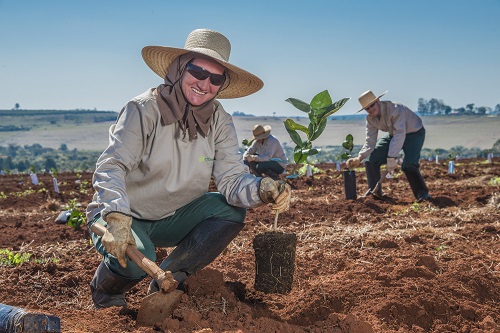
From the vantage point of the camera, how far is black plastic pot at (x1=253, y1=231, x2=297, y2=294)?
2.91 m

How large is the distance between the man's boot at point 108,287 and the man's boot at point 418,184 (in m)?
4.77

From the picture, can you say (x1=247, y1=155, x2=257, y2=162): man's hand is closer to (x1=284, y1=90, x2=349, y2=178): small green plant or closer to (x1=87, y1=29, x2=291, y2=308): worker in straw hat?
(x1=284, y1=90, x2=349, y2=178): small green plant

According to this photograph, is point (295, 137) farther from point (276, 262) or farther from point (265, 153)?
point (265, 153)

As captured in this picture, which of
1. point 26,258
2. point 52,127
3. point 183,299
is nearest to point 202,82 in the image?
point 183,299

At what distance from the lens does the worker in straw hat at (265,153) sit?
842 centimetres

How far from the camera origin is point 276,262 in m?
2.91

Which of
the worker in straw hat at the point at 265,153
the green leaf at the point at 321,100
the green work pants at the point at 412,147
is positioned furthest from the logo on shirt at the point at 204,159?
the worker in straw hat at the point at 265,153

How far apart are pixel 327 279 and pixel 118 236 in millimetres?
1213

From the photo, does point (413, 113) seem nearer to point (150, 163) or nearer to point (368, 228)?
point (368, 228)

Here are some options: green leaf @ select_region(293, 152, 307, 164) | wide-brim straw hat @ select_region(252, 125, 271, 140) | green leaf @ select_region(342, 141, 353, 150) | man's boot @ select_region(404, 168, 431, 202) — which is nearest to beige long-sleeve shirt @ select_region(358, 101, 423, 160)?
man's boot @ select_region(404, 168, 431, 202)

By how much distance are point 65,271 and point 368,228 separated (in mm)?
2583

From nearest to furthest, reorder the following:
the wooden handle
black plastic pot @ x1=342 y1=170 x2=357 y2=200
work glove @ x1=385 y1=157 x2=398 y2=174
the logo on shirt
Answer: the wooden handle < the logo on shirt < work glove @ x1=385 y1=157 x2=398 y2=174 < black plastic pot @ x1=342 y1=170 x2=357 y2=200

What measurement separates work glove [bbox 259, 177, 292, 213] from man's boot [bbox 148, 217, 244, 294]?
272mm

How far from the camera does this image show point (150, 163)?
278 centimetres
